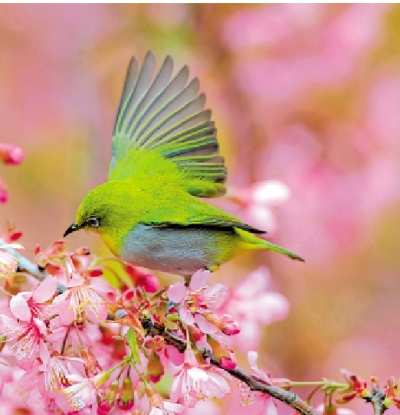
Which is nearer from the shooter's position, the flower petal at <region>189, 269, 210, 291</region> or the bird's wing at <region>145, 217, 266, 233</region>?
the flower petal at <region>189, 269, 210, 291</region>

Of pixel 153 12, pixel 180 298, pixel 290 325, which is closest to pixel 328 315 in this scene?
pixel 290 325

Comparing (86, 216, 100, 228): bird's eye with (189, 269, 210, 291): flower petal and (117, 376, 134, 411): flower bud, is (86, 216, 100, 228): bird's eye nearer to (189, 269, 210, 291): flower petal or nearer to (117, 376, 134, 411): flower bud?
(189, 269, 210, 291): flower petal

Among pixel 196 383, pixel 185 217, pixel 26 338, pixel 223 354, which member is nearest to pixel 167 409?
pixel 196 383

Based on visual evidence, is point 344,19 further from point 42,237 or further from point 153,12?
point 42,237

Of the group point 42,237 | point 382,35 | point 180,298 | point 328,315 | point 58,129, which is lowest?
point 328,315

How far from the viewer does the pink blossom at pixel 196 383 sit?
196 cm

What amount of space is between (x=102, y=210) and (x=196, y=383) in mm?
657

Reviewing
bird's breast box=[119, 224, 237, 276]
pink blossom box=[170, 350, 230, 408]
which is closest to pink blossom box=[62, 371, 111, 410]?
pink blossom box=[170, 350, 230, 408]

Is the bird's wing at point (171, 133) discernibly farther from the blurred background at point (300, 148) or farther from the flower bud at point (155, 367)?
the blurred background at point (300, 148)

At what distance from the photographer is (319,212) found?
470cm

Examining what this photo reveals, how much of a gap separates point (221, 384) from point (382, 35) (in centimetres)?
332

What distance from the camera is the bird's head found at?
2.28 m

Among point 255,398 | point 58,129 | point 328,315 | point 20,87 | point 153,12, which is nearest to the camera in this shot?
point 255,398

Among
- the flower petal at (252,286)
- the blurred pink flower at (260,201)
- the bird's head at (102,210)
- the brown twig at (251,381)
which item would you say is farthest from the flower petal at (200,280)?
the blurred pink flower at (260,201)
